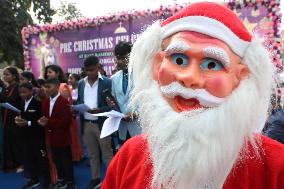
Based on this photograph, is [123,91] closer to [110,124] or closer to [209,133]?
[110,124]

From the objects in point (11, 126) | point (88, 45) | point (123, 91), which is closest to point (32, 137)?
point (11, 126)

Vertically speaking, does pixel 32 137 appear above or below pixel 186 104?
below

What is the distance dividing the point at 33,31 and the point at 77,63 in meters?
1.35

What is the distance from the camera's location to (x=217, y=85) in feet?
3.86

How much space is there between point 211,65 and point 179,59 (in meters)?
0.11

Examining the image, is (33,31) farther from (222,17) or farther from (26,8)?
(222,17)

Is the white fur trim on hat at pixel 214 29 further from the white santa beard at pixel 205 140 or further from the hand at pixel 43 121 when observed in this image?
the hand at pixel 43 121

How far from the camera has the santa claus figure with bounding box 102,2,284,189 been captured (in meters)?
1.17

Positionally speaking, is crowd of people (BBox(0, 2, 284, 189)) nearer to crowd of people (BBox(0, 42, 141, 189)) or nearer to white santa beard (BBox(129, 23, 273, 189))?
white santa beard (BBox(129, 23, 273, 189))

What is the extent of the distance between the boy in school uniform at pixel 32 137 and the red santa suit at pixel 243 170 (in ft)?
9.99

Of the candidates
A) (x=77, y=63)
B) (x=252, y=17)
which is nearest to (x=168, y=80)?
(x=252, y=17)

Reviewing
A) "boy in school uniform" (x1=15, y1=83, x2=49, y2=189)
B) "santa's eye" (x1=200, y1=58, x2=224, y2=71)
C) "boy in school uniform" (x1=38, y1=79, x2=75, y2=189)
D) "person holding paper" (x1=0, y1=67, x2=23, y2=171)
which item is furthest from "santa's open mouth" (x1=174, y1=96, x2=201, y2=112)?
"person holding paper" (x1=0, y1=67, x2=23, y2=171)

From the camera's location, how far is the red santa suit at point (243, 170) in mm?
1178

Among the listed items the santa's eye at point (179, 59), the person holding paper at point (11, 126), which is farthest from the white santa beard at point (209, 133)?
the person holding paper at point (11, 126)
